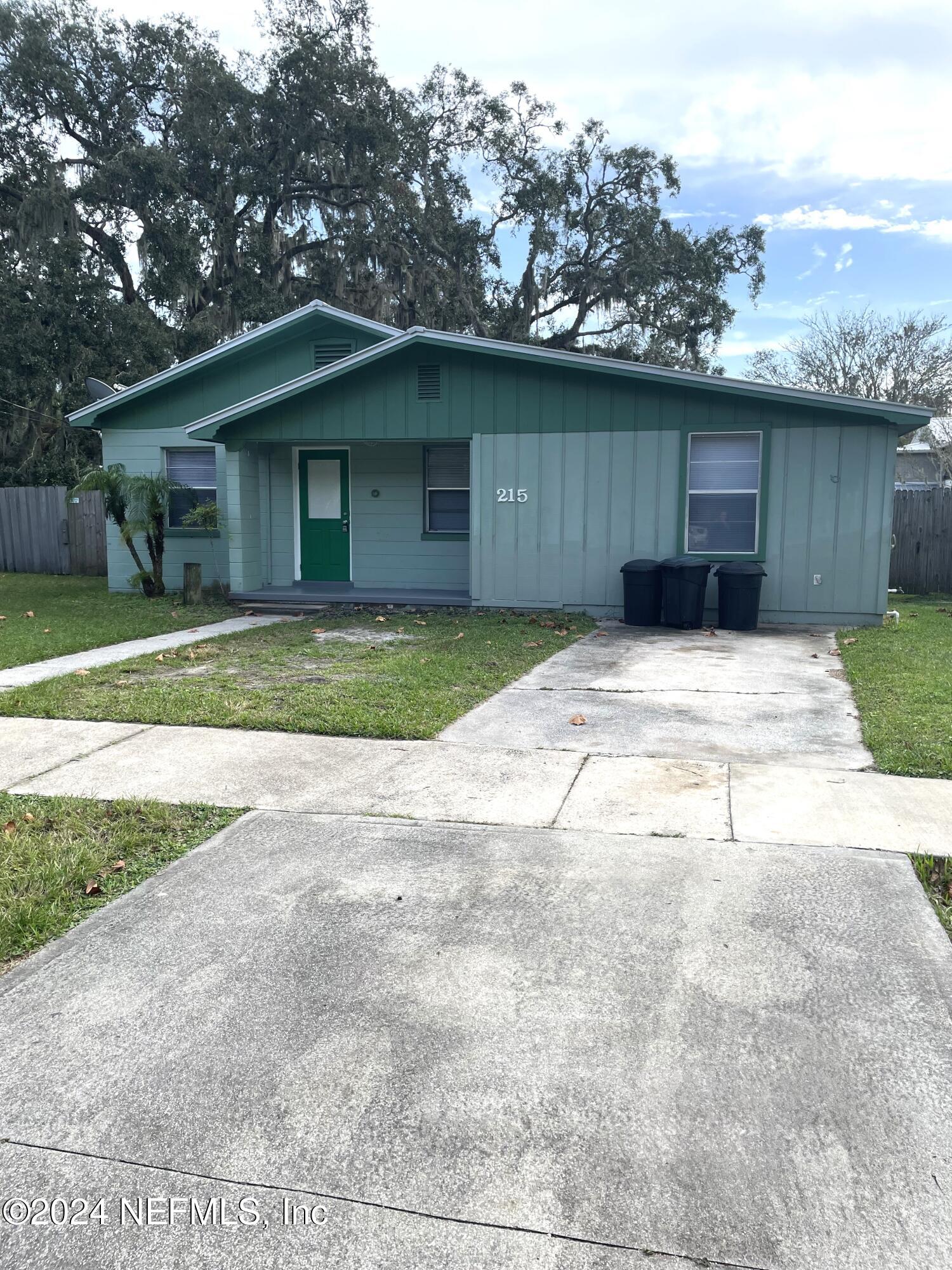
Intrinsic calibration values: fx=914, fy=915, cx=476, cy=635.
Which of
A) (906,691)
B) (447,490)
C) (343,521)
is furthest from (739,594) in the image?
(343,521)

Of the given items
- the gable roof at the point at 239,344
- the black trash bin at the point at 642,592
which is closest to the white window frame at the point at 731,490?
the black trash bin at the point at 642,592

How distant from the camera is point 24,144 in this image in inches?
934

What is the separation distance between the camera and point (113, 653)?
9.64m

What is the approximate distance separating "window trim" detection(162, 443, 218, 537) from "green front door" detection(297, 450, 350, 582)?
151 cm

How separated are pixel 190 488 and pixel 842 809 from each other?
13.2m

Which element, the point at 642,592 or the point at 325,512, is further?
the point at 325,512

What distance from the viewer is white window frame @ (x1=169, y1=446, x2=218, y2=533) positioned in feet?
50.4

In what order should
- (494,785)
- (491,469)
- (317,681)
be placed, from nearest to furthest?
(494,785) → (317,681) → (491,469)

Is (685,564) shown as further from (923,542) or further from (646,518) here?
(923,542)

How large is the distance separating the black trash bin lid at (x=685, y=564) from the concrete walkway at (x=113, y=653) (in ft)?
17.2

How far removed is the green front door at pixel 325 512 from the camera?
14914 mm

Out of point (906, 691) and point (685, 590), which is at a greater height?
point (685, 590)

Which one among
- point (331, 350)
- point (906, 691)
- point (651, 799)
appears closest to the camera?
point (651, 799)

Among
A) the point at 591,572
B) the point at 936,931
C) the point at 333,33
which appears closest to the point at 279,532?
the point at 591,572
